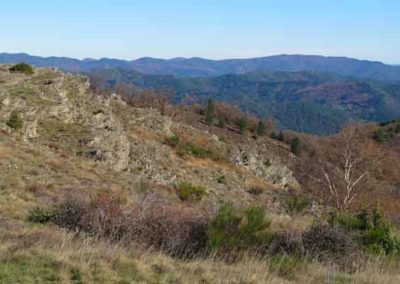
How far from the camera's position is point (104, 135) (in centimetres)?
2950

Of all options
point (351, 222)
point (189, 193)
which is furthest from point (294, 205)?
point (351, 222)

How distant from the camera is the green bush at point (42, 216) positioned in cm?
1029

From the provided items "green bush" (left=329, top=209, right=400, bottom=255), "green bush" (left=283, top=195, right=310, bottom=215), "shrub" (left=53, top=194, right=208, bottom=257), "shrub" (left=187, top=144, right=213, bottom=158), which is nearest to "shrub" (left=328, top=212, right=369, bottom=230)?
"green bush" (left=329, top=209, right=400, bottom=255)

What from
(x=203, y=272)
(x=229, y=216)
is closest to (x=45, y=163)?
(x=229, y=216)

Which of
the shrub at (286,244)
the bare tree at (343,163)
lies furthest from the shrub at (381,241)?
the bare tree at (343,163)

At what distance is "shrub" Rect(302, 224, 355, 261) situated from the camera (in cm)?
869

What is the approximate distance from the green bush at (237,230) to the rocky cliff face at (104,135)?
542 inches

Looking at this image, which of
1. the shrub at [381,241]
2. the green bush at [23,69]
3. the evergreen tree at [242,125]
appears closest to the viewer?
the shrub at [381,241]

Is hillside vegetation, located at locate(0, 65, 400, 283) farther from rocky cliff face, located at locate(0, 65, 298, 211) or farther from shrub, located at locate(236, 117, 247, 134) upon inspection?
shrub, located at locate(236, 117, 247, 134)

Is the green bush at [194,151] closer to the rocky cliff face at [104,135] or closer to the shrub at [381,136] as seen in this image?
the rocky cliff face at [104,135]

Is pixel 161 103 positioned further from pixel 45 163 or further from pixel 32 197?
pixel 32 197

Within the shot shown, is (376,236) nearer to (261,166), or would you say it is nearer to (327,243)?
(327,243)

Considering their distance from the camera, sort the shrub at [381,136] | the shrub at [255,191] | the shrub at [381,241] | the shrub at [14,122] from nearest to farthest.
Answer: the shrub at [381,241] < the shrub at [14,122] < the shrub at [255,191] < the shrub at [381,136]

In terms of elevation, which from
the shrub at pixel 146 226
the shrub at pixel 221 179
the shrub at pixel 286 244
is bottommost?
the shrub at pixel 221 179
